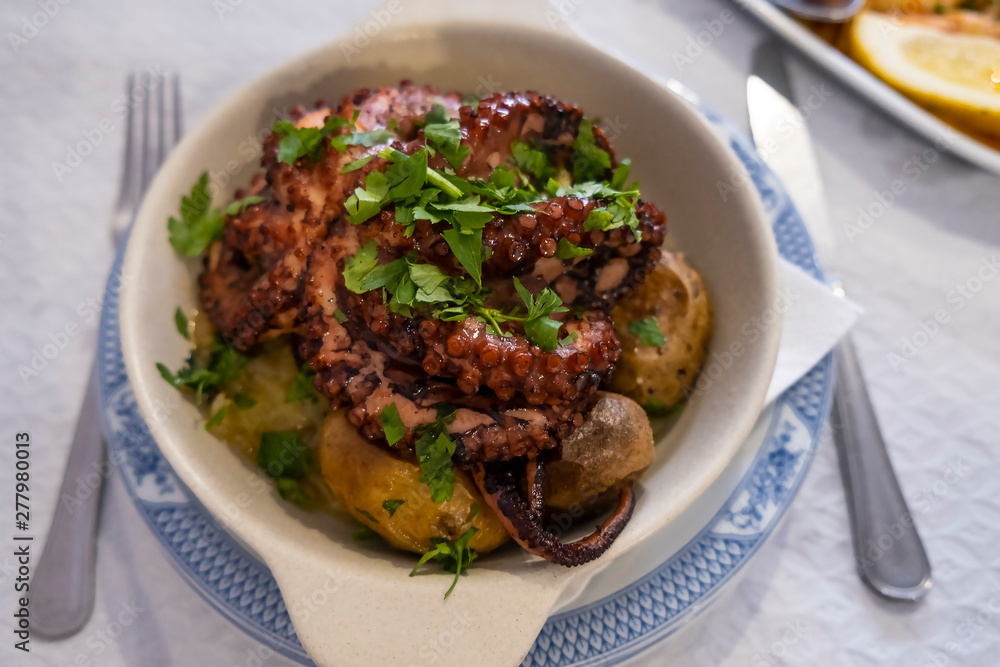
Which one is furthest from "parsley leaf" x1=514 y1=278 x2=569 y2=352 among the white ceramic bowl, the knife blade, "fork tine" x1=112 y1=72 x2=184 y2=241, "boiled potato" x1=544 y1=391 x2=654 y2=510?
"fork tine" x1=112 y1=72 x2=184 y2=241

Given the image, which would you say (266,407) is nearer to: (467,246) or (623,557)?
(467,246)

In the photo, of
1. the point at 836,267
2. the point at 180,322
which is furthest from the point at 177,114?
the point at 836,267

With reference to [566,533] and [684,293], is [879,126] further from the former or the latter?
[566,533]

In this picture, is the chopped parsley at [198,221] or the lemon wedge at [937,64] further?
the lemon wedge at [937,64]

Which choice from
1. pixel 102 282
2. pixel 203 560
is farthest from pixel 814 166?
pixel 102 282

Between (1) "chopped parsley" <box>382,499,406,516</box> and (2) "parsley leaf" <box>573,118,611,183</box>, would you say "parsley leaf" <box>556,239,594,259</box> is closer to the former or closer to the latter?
(2) "parsley leaf" <box>573,118,611,183</box>

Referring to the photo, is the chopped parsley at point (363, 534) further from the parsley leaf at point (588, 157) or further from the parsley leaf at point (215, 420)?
the parsley leaf at point (588, 157)

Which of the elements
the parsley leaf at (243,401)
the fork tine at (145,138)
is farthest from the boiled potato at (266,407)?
the fork tine at (145,138)
